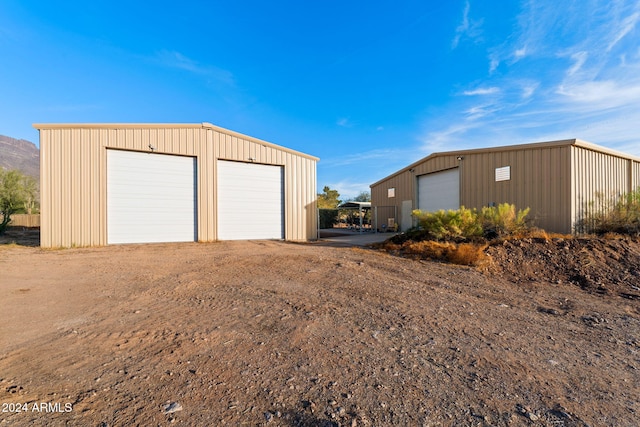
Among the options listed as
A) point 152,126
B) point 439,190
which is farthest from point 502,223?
point 152,126

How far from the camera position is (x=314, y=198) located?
1564cm

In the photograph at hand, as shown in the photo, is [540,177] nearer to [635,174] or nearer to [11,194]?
[635,174]

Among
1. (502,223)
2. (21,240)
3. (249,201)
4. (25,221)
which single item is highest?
(249,201)

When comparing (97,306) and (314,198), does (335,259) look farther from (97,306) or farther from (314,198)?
(314,198)

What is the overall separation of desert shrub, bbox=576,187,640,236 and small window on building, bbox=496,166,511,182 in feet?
9.66

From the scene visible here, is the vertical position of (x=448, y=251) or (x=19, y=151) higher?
(x=19, y=151)

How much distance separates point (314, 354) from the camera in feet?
9.06

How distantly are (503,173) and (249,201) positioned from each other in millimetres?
11263

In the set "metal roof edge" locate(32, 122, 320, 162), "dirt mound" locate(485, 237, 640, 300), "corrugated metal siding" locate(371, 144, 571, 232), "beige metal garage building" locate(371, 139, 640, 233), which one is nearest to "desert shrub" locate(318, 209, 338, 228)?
"beige metal garage building" locate(371, 139, 640, 233)

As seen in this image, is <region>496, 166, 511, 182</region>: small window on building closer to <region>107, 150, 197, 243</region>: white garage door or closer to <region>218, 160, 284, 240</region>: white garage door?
<region>218, 160, 284, 240</region>: white garage door

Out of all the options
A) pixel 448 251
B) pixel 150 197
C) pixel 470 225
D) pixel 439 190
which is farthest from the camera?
pixel 439 190

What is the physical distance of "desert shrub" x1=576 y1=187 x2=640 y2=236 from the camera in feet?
32.4

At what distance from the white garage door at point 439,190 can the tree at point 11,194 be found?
24.4 m

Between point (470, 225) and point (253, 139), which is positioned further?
point (253, 139)
